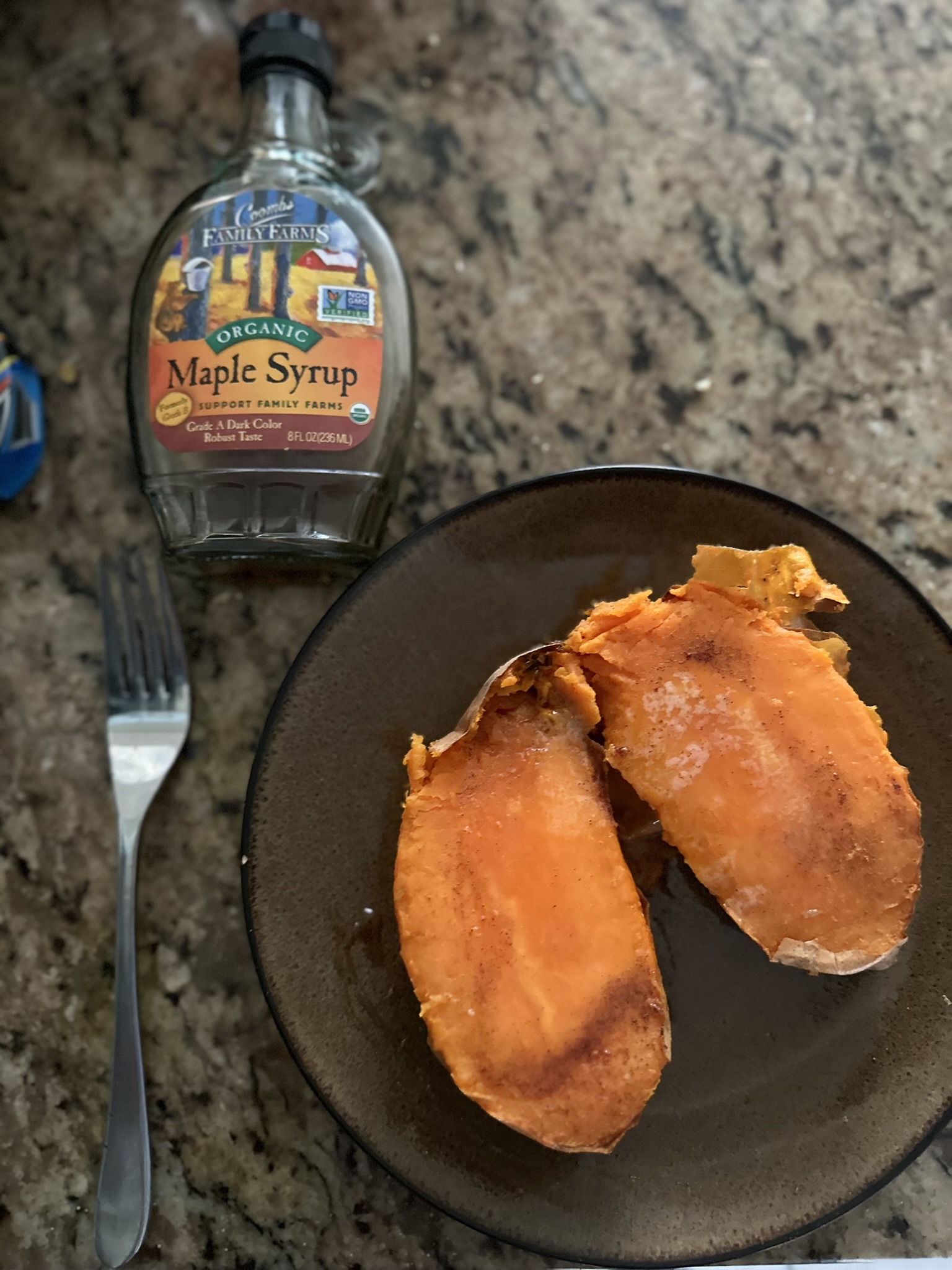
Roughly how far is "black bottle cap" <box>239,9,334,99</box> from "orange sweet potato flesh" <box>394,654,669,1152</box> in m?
0.60

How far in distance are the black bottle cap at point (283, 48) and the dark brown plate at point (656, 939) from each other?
17.6 inches

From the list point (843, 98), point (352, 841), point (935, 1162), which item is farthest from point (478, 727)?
point (843, 98)

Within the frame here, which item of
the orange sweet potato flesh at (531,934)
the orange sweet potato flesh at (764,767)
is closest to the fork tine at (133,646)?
the orange sweet potato flesh at (531,934)

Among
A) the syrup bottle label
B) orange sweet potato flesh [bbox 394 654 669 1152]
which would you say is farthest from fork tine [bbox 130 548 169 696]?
orange sweet potato flesh [bbox 394 654 669 1152]

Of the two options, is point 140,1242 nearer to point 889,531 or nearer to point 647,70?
point 889,531

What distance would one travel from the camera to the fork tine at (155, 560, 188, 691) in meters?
0.87

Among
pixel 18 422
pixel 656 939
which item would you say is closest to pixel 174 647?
pixel 18 422

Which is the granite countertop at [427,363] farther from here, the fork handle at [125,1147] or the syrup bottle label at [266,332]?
the syrup bottle label at [266,332]

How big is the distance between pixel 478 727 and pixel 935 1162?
0.59 metres

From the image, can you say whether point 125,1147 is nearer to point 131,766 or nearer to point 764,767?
point 131,766

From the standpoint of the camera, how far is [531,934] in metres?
0.66

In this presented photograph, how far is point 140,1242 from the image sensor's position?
0.78 metres

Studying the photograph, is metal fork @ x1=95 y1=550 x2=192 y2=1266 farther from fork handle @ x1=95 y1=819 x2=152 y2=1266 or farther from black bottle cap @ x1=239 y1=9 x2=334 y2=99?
black bottle cap @ x1=239 y1=9 x2=334 y2=99

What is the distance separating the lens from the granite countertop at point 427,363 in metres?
0.81
